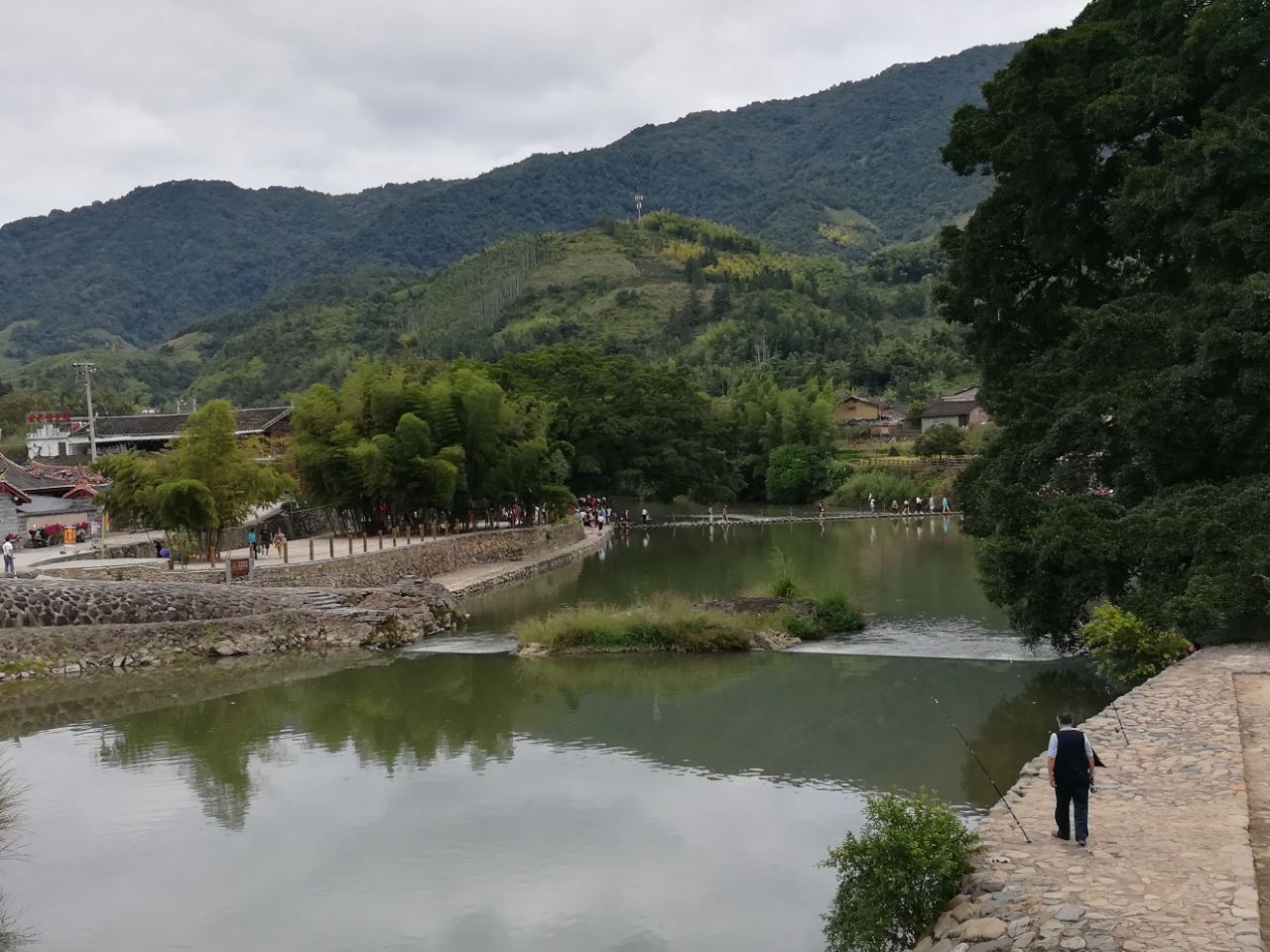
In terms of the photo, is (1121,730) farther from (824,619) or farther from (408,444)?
(408,444)

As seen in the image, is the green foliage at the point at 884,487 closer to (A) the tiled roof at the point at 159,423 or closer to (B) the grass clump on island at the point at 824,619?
(A) the tiled roof at the point at 159,423

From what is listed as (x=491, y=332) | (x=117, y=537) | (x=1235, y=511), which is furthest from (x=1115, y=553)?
(x=491, y=332)

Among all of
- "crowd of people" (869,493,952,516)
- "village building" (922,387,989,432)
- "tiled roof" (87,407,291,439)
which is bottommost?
"crowd of people" (869,493,952,516)

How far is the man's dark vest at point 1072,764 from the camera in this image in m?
8.19

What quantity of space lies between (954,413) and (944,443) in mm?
10714

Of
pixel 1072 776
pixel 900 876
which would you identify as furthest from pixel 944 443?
pixel 900 876

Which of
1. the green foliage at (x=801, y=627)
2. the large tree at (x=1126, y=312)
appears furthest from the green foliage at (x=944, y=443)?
the green foliage at (x=801, y=627)

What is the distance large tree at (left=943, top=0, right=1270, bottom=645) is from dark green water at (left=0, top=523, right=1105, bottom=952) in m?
2.34

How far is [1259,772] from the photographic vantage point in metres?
9.73

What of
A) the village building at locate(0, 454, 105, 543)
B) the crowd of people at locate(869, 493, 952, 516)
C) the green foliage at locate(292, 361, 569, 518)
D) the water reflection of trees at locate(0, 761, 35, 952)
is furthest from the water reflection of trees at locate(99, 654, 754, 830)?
the crowd of people at locate(869, 493, 952, 516)

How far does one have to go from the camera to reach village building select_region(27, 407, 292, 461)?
55.9 m

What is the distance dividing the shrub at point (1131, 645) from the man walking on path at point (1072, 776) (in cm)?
714

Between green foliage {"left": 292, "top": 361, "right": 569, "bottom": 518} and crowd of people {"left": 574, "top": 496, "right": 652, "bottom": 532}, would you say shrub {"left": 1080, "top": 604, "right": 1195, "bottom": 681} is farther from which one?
crowd of people {"left": 574, "top": 496, "right": 652, "bottom": 532}

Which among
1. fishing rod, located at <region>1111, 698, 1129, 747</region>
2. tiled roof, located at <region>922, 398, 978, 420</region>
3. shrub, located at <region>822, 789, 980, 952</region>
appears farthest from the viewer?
tiled roof, located at <region>922, 398, 978, 420</region>
